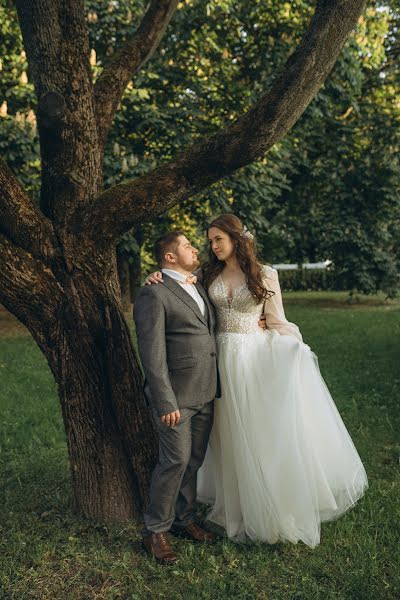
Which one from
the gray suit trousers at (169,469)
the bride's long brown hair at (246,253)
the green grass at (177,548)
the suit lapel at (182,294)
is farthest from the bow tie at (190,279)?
the green grass at (177,548)

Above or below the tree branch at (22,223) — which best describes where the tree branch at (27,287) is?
below

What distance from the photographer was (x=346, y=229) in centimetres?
2303

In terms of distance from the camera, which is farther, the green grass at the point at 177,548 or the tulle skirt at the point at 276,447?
the tulle skirt at the point at 276,447

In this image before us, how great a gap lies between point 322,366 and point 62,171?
809 centimetres

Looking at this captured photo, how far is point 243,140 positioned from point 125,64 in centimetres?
186

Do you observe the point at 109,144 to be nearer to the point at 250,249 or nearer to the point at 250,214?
the point at 250,214

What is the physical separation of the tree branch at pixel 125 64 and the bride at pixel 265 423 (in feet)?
4.45

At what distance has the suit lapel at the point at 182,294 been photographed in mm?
4348

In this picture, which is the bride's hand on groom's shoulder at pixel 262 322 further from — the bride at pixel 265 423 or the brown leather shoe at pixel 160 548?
the brown leather shoe at pixel 160 548

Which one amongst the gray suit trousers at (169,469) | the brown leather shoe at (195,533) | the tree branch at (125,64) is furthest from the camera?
the tree branch at (125,64)

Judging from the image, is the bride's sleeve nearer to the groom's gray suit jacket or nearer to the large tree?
the groom's gray suit jacket

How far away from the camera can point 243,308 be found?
4762 mm

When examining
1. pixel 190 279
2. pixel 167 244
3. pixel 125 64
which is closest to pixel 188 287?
pixel 190 279

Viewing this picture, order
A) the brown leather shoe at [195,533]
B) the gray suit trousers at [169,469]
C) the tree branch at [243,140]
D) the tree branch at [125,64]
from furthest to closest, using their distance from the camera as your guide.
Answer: the tree branch at [125,64] < the brown leather shoe at [195,533] < the gray suit trousers at [169,469] < the tree branch at [243,140]
